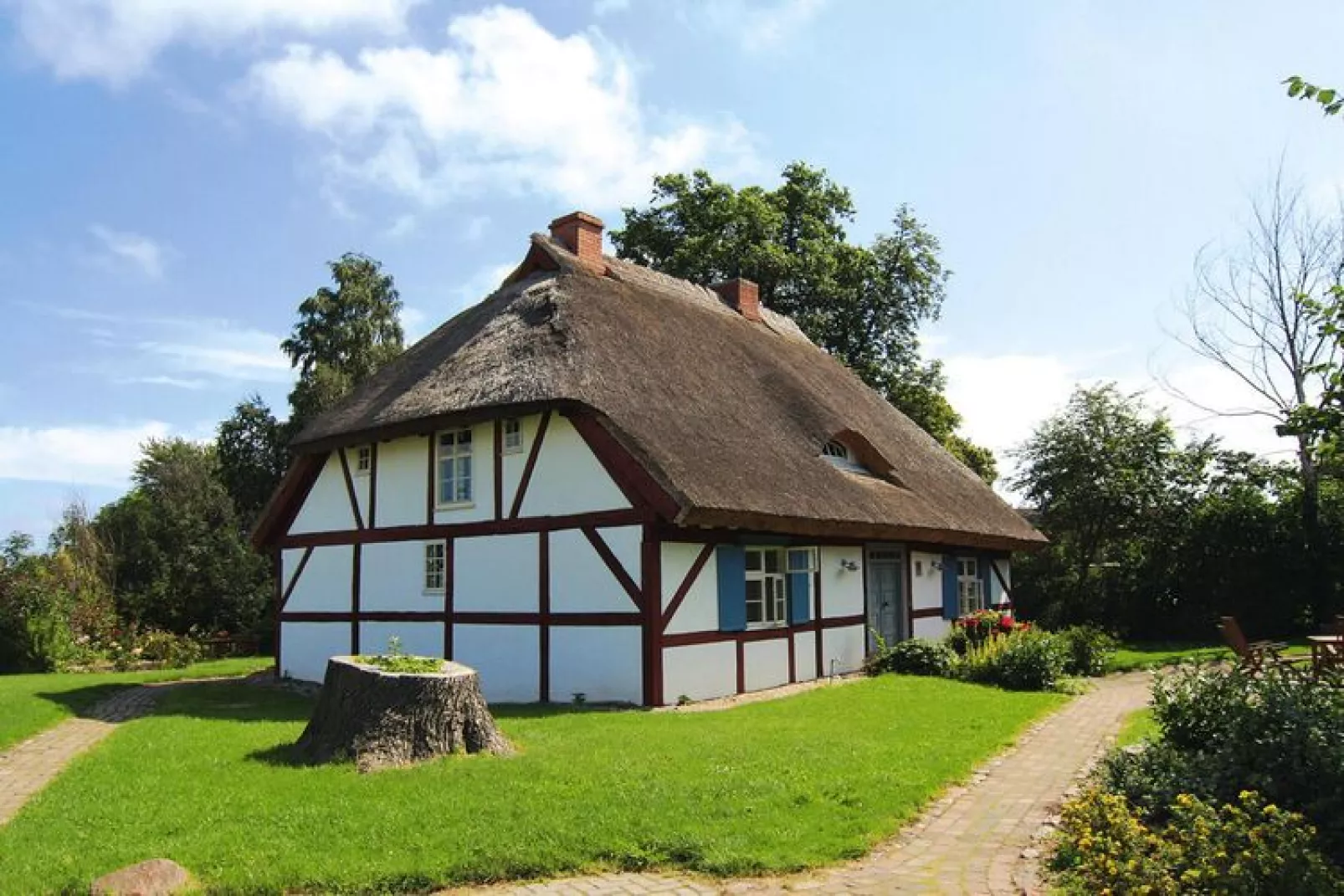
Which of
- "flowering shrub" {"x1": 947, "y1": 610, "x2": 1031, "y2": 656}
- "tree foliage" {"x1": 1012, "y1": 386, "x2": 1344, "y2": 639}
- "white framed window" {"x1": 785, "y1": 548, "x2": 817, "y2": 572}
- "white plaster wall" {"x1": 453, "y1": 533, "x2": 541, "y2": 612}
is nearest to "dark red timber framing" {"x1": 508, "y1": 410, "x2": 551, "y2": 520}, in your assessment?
"white plaster wall" {"x1": 453, "y1": 533, "x2": 541, "y2": 612}

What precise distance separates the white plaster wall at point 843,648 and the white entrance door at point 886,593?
1.35 ft

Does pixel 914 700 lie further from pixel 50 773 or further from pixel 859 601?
pixel 50 773

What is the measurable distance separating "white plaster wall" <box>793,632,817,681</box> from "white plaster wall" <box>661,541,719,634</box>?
Answer: 1977 millimetres

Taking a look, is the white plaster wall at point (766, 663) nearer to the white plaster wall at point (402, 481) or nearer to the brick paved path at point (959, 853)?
the brick paved path at point (959, 853)

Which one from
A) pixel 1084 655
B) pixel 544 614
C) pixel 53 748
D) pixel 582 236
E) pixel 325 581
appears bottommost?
pixel 53 748

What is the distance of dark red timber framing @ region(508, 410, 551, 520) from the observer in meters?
14.0

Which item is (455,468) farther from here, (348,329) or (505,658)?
(348,329)

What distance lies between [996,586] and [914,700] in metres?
10.4

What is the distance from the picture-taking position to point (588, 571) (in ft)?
43.5

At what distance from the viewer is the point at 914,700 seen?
1230 centimetres

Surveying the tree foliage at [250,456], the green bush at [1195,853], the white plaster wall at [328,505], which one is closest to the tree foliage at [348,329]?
the tree foliage at [250,456]

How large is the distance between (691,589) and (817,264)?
18828mm

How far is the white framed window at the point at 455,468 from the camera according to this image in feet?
49.6

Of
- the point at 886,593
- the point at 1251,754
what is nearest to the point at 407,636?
the point at 886,593
